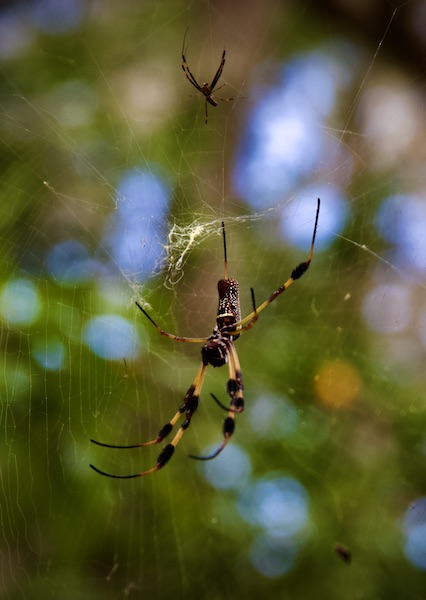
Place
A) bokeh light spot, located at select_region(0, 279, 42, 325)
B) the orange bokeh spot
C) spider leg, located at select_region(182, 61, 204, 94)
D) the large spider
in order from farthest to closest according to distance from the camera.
A: the orange bokeh spot → spider leg, located at select_region(182, 61, 204, 94) → bokeh light spot, located at select_region(0, 279, 42, 325) → the large spider

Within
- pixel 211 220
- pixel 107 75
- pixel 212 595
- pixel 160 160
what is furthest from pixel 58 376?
pixel 212 595

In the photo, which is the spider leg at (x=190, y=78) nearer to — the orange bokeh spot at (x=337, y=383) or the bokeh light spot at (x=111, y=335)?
the bokeh light spot at (x=111, y=335)

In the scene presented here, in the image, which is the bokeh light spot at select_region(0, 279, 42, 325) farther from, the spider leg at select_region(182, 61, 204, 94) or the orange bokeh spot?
the orange bokeh spot

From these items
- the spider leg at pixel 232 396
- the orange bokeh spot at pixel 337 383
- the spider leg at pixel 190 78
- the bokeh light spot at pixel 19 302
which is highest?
the spider leg at pixel 190 78

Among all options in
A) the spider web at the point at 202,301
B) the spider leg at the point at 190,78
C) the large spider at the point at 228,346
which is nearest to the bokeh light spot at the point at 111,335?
the spider web at the point at 202,301

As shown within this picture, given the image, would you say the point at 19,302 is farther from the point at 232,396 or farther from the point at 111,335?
the point at 232,396

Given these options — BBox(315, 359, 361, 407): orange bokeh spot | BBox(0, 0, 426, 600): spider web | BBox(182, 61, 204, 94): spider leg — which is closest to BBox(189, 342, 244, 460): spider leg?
BBox(0, 0, 426, 600): spider web
